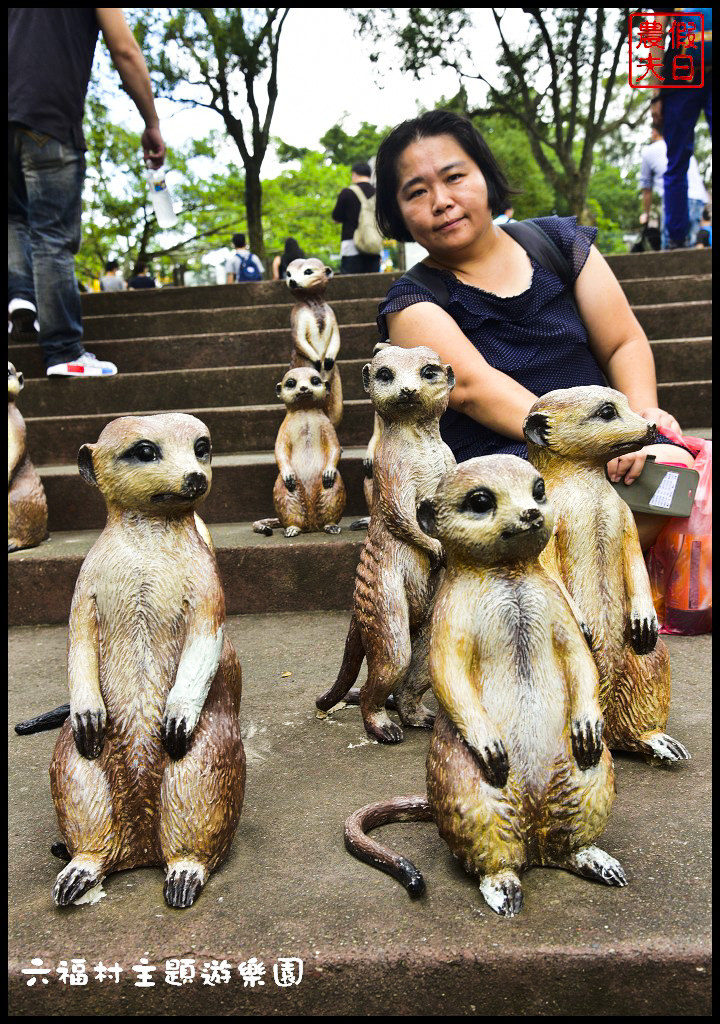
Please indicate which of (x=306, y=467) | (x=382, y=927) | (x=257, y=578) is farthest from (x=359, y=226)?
(x=382, y=927)

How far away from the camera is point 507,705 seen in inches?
70.2

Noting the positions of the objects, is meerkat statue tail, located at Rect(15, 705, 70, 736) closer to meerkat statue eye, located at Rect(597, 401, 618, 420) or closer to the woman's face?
meerkat statue eye, located at Rect(597, 401, 618, 420)

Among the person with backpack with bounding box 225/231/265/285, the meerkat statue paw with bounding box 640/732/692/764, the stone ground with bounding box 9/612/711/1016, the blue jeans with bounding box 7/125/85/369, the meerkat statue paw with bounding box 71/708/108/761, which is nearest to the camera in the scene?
the stone ground with bounding box 9/612/711/1016

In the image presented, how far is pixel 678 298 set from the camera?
7.07m

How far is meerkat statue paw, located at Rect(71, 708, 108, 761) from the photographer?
191cm

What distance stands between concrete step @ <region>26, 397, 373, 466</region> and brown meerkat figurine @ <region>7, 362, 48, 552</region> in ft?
3.14

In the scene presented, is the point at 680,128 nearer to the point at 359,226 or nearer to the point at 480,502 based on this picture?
the point at 359,226

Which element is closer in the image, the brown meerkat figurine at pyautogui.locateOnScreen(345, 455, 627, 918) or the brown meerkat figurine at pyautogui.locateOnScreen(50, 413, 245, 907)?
the brown meerkat figurine at pyautogui.locateOnScreen(345, 455, 627, 918)

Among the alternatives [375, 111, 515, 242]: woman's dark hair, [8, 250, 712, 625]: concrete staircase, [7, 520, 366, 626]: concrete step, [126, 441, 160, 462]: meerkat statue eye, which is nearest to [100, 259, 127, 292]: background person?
[8, 250, 712, 625]: concrete staircase

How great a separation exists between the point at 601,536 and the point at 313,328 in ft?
10.00

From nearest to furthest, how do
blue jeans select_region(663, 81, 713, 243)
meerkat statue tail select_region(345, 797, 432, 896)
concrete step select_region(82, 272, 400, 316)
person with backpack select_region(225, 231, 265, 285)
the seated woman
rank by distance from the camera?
meerkat statue tail select_region(345, 797, 432, 896)
the seated woman
blue jeans select_region(663, 81, 713, 243)
concrete step select_region(82, 272, 400, 316)
person with backpack select_region(225, 231, 265, 285)

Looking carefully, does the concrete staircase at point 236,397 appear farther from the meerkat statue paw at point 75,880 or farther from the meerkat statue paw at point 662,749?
the meerkat statue paw at point 75,880

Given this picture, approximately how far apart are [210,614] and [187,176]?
19350mm

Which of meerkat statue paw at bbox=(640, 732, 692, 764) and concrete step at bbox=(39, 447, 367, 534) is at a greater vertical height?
concrete step at bbox=(39, 447, 367, 534)
